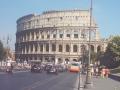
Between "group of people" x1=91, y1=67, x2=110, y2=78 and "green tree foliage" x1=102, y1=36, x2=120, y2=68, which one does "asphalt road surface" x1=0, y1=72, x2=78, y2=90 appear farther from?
"green tree foliage" x1=102, y1=36, x2=120, y2=68

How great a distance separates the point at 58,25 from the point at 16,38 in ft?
103

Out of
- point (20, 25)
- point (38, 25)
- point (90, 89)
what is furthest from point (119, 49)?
point (20, 25)

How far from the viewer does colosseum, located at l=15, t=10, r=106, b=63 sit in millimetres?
167387

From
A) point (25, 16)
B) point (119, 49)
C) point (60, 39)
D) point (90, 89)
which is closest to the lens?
point (90, 89)

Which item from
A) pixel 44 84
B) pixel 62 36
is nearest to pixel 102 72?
pixel 44 84

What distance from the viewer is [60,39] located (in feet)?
549

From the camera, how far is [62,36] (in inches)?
6698

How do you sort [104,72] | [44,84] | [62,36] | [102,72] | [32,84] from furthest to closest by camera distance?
[62,36] → [104,72] → [102,72] → [44,84] → [32,84]

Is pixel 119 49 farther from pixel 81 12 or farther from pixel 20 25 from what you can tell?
pixel 20 25

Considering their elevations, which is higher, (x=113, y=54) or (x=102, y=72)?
(x=113, y=54)

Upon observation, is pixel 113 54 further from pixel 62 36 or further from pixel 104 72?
pixel 62 36

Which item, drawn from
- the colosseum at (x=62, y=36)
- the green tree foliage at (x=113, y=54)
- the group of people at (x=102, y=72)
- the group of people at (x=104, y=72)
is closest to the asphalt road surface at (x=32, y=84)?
the group of people at (x=104, y=72)

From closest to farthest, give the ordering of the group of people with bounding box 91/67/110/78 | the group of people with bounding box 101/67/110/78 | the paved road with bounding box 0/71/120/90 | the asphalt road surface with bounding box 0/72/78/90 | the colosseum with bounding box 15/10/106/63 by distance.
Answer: the asphalt road surface with bounding box 0/72/78/90 → the paved road with bounding box 0/71/120/90 → the group of people with bounding box 101/67/110/78 → the group of people with bounding box 91/67/110/78 → the colosseum with bounding box 15/10/106/63

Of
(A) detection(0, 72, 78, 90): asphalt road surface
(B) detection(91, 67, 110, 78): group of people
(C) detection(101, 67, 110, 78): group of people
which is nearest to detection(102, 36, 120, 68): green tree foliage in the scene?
(B) detection(91, 67, 110, 78): group of people
